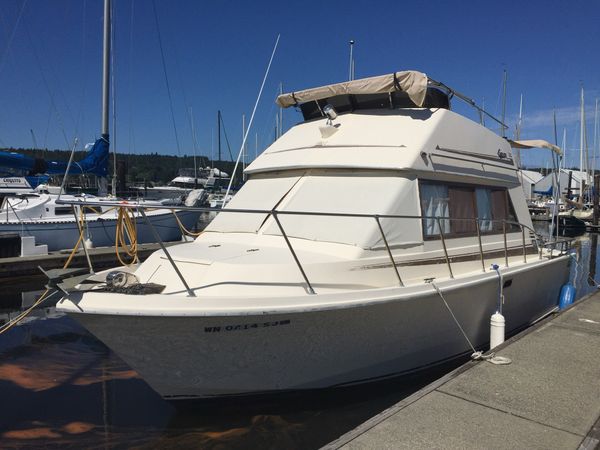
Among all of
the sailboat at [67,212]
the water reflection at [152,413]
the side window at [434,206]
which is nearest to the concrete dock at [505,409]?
the water reflection at [152,413]

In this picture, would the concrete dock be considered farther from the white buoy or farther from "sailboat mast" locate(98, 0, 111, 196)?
"sailboat mast" locate(98, 0, 111, 196)

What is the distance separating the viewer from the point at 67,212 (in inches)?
610

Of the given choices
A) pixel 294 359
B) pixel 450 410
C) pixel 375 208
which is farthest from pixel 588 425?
pixel 375 208

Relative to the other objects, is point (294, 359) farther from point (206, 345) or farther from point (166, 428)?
point (166, 428)

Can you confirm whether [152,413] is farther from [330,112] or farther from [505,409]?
[330,112]

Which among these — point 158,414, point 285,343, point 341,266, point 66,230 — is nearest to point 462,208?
point 341,266

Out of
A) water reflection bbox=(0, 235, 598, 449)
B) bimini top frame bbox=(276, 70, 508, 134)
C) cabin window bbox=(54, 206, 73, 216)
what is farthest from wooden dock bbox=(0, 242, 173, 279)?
bimini top frame bbox=(276, 70, 508, 134)

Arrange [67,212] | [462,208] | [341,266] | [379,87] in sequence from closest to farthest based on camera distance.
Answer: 1. [341,266]
2. [379,87]
3. [462,208]
4. [67,212]

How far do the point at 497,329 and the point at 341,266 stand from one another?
2259 millimetres

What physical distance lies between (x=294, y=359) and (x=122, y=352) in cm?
150

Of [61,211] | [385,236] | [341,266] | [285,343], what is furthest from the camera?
[61,211]

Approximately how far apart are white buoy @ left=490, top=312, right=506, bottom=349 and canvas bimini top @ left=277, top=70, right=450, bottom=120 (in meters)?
2.72

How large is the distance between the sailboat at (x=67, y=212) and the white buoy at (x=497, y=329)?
975cm

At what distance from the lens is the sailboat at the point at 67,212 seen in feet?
45.6
